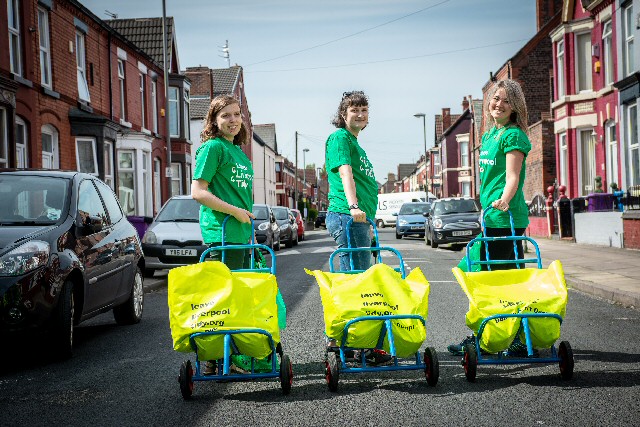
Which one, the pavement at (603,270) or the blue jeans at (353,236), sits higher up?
the blue jeans at (353,236)

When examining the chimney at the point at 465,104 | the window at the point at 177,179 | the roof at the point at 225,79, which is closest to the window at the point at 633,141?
the window at the point at 177,179

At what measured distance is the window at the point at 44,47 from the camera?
1881cm

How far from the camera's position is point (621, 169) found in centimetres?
2136

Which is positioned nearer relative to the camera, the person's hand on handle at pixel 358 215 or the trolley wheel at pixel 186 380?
the trolley wheel at pixel 186 380

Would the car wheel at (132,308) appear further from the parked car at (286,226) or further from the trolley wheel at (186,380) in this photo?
the parked car at (286,226)

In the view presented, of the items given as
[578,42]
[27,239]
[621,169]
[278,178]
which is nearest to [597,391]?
[27,239]

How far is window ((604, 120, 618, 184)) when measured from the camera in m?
22.6

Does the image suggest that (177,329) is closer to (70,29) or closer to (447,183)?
(70,29)

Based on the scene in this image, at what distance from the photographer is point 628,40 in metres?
20.7

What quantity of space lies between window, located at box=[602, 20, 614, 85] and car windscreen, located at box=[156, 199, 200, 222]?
1462cm

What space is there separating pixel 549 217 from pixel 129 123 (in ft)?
50.1

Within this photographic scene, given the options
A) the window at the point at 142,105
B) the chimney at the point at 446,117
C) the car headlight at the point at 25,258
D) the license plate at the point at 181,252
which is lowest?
the license plate at the point at 181,252

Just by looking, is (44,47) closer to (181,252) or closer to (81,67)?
(81,67)

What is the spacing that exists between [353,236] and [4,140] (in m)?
12.8
